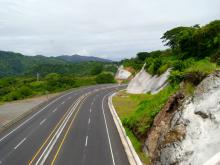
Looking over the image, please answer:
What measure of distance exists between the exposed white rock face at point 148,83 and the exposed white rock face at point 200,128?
112 ft

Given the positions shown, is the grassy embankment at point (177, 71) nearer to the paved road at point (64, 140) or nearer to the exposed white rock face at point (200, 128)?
the exposed white rock face at point (200, 128)

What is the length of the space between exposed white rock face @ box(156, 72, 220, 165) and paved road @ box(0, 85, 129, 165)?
19.9 feet

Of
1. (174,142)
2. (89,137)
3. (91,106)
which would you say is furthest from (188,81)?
(91,106)

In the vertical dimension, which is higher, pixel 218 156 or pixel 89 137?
pixel 218 156

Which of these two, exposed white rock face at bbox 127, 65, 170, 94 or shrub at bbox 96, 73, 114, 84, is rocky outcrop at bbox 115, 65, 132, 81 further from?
exposed white rock face at bbox 127, 65, 170, 94

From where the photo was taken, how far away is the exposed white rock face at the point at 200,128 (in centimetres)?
1883

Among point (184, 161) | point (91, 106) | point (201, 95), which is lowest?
point (91, 106)

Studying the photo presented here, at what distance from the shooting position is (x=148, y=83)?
222 feet

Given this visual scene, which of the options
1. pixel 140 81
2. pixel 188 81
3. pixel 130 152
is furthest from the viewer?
pixel 140 81

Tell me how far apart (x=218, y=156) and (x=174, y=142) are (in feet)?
12.8

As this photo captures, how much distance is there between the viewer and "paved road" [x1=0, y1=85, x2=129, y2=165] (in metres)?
27.2

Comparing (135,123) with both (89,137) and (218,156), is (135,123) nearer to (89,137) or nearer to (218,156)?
(89,137)

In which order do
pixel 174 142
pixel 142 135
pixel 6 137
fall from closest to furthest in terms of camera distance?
pixel 174 142 < pixel 142 135 < pixel 6 137

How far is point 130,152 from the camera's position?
27562mm
